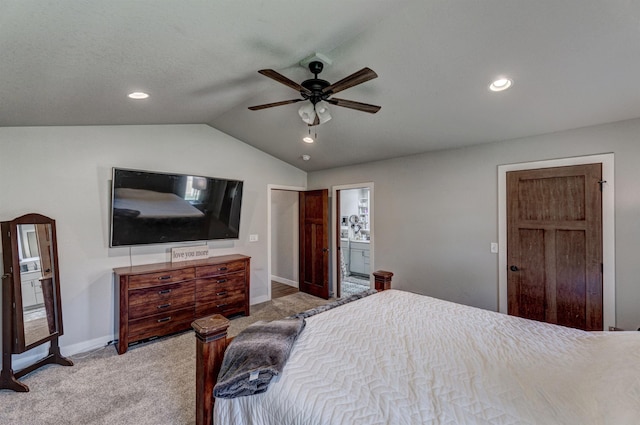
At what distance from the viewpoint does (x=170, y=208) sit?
146 inches

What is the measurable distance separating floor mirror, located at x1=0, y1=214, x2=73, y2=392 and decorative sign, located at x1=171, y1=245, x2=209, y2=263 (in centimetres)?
118

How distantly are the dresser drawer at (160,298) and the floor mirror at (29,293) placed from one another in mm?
672

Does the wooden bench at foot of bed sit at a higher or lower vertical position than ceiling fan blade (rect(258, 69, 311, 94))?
lower

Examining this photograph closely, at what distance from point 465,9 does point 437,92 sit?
91cm

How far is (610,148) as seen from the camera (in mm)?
2693

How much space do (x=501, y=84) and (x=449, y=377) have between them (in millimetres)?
2343

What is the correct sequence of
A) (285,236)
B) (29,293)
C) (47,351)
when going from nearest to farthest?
(29,293), (47,351), (285,236)

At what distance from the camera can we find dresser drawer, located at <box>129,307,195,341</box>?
3.18 m

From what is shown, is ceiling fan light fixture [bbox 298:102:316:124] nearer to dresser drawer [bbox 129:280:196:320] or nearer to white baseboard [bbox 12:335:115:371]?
dresser drawer [bbox 129:280:196:320]

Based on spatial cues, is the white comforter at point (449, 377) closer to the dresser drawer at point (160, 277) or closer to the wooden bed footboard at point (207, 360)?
the wooden bed footboard at point (207, 360)

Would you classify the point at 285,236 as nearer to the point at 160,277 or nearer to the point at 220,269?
the point at 220,269

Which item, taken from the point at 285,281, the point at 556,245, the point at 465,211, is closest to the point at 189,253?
the point at 285,281

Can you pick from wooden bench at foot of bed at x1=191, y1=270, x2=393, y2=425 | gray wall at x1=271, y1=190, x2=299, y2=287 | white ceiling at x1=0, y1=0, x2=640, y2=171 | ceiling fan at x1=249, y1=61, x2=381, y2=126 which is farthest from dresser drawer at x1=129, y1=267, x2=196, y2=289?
gray wall at x1=271, y1=190, x2=299, y2=287

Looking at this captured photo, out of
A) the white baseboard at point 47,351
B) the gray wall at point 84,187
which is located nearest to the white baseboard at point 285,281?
the gray wall at point 84,187
